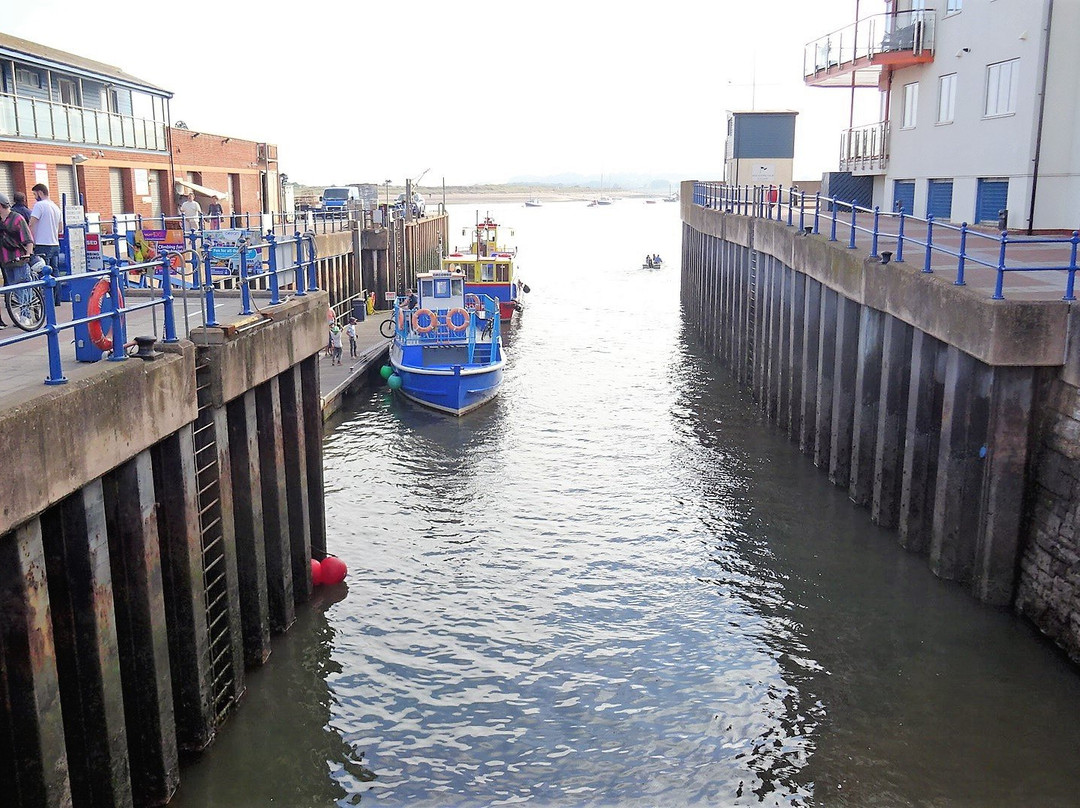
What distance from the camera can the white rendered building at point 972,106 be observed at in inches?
847

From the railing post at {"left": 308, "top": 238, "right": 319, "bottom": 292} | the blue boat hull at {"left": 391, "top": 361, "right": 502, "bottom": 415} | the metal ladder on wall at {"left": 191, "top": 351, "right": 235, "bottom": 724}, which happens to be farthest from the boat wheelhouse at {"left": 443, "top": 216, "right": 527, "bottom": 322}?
the metal ladder on wall at {"left": 191, "top": 351, "right": 235, "bottom": 724}

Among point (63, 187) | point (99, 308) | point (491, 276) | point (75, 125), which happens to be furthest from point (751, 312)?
point (99, 308)

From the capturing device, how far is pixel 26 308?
11.9 meters

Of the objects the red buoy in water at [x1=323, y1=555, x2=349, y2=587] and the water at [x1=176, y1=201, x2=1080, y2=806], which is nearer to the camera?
the water at [x1=176, y1=201, x2=1080, y2=806]

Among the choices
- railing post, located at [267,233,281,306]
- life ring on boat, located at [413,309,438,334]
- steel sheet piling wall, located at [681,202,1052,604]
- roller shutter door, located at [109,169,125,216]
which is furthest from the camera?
roller shutter door, located at [109,169,125,216]

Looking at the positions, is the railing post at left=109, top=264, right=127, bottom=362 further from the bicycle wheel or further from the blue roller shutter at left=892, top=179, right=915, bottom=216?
the blue roller shutter at left=892, top=179, right=915, bottom=216

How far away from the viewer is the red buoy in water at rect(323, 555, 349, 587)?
14.1 meters

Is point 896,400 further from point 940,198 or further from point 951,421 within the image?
point 940,198

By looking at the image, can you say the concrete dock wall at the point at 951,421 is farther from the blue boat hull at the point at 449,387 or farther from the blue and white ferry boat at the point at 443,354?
the blue and white ferry boat at the point at 443,354

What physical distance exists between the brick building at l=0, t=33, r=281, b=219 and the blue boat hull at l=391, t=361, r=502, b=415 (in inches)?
450

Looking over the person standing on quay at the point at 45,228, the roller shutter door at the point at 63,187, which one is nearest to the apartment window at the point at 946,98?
the person standing on quay at the point at 45,228

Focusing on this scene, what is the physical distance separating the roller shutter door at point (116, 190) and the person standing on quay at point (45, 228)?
2143 centimetres

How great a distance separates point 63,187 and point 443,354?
42.1 ft

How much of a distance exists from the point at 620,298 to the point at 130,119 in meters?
26.8
